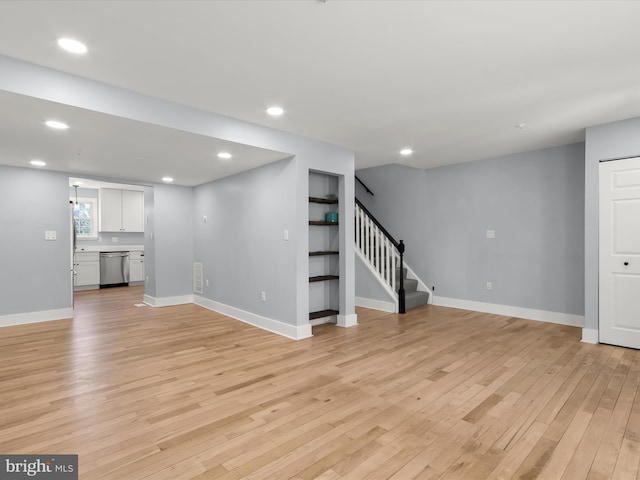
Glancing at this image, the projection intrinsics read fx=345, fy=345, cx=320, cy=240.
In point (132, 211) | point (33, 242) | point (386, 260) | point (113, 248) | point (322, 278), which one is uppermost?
point (132, 211)

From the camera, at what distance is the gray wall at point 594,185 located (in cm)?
380

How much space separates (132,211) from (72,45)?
25.1 feet

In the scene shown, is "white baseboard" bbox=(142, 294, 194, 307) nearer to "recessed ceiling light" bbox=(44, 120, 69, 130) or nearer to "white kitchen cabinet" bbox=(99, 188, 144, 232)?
"white kitchen cabinet" bbox=(99, 188, 144, 232)

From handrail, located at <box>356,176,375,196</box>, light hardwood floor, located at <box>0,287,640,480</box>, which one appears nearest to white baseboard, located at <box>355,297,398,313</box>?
light hardwood floor, located at <box>0,287,640,480</box>

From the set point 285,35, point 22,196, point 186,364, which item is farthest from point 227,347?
point 22,196

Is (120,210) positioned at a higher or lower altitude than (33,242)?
higher

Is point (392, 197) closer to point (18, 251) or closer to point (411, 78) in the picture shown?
point (411, 78)

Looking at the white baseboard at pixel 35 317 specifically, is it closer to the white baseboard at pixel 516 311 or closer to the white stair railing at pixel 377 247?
the white stair railing at pixel 377 247

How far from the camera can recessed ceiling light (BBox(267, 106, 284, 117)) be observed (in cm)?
333

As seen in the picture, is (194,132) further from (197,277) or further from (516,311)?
(516,311)

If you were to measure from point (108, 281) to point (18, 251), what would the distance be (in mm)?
3800

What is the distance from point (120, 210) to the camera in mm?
8906

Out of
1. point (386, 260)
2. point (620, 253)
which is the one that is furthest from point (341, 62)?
point (386, 260)

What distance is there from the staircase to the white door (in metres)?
2.56
